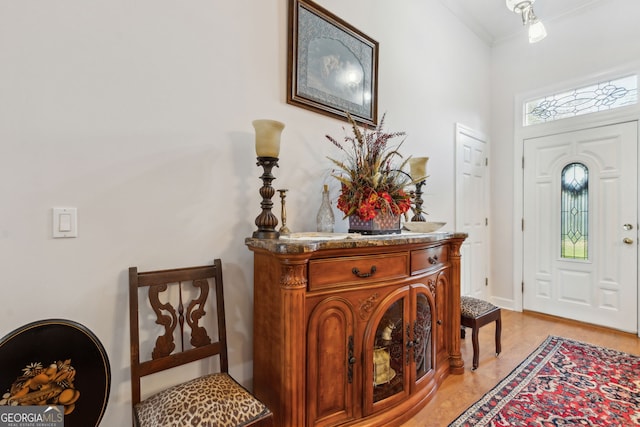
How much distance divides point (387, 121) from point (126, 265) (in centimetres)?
210

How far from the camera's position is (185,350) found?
4.73 feet

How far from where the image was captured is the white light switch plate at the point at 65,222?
118 centimetres

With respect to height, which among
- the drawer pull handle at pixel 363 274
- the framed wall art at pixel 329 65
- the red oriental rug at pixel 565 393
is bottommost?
the red oriental rug at pixel 565 393

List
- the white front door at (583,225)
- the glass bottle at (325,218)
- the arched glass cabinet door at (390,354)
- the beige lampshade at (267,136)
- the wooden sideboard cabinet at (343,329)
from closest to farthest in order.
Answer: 1. the wooden sideboard cabinet at (343,329)
2. the beige lampshade at (267,136)
3. the arched glass cabinet door at (390,354)
4. the glass bottle at (325,218)
5. the white front door at (583,225)

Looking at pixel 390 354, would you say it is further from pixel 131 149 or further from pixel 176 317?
pixel 131 149

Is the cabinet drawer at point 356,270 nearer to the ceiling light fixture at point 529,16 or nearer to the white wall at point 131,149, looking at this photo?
the white wall at point 131,149

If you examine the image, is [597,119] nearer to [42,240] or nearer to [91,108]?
[91,108]

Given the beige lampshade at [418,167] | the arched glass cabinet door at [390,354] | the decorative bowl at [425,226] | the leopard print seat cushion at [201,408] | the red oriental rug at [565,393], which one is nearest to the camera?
the leopard print seat cushion at [201,408]

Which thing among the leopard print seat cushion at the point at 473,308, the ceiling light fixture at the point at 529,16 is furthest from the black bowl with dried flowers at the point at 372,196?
the ceiling light fixture at the point at 529,16

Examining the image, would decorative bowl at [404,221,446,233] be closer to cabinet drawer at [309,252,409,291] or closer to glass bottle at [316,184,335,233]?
cabinet drawer at [309,252,409,291]

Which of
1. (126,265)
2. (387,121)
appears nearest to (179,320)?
(126,265)

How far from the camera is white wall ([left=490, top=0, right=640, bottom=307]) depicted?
3068 millimetres

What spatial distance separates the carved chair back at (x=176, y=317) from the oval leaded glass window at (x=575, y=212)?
12.2 ft

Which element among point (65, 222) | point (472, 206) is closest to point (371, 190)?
point (65, 222)
